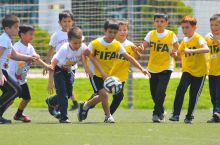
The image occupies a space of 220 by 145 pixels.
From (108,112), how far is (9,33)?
1887 millimetres

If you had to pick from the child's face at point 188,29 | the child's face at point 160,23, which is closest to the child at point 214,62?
the child's face at point 188,29

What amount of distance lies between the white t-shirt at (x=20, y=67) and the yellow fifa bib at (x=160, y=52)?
1896 millimetres

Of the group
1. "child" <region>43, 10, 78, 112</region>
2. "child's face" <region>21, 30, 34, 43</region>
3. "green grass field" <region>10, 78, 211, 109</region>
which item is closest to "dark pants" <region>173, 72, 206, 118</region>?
"child" <region>43, 10, 78, 112</region>

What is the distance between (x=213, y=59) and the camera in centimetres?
1222

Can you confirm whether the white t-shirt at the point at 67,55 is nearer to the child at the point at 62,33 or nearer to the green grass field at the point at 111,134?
the green grass field at the point at 111,134

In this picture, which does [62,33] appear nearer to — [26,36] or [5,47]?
[26,36]

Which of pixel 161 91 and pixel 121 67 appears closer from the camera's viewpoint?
pixel 161 91

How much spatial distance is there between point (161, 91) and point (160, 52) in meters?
0.64

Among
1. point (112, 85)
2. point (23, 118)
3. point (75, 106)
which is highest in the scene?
point (112, 85)

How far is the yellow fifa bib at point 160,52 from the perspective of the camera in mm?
12039

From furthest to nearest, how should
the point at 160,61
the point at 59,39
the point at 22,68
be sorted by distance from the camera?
the point at 59,39 → the point at 22,68 → the point at 160,61

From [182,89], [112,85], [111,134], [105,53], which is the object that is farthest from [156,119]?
[111,134]

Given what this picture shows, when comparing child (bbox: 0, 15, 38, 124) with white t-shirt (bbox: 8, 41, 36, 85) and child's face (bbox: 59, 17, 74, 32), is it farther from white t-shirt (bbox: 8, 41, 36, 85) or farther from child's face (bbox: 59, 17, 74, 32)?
child's face (bbox: 59, 17, 74, 32)

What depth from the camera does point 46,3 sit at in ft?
64.1
